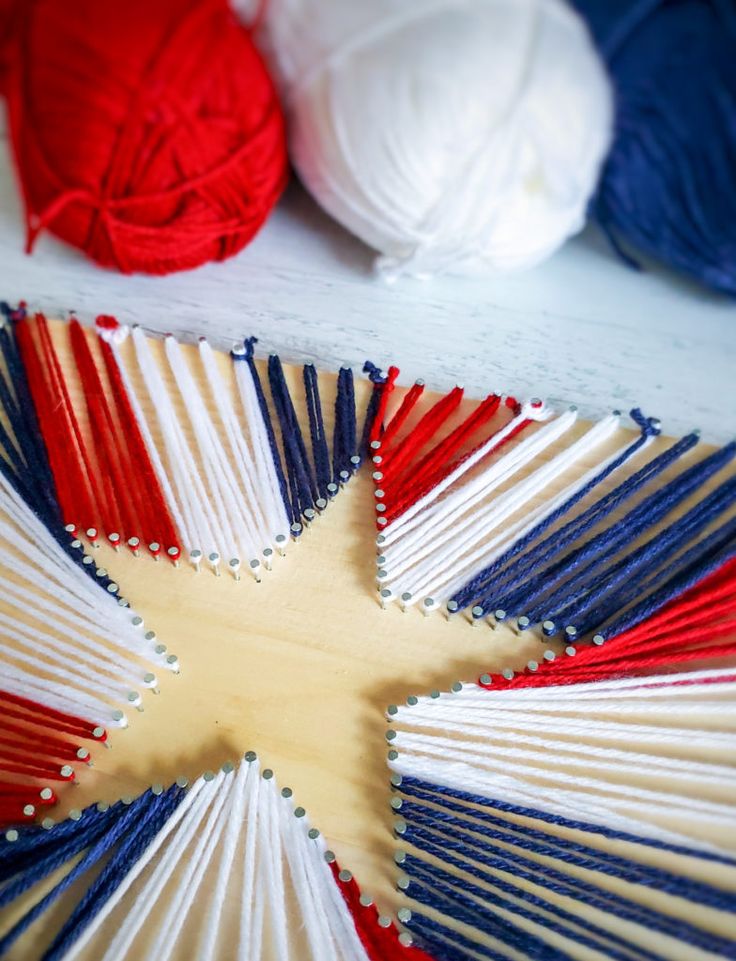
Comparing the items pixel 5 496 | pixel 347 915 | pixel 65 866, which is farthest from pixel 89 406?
pixel 347 915

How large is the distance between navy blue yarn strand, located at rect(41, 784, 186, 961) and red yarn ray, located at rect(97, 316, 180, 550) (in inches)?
8.7

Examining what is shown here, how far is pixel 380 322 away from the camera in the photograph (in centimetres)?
89

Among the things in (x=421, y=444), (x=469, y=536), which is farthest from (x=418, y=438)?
(x=469, y=536)

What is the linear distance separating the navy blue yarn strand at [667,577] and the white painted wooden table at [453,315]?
13cm

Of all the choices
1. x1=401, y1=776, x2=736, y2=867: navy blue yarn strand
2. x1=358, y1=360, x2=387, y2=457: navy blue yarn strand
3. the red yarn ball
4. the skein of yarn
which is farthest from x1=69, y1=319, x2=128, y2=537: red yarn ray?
the skein of yarn

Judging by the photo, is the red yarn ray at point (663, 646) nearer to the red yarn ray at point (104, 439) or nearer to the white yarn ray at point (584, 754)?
the white yarn ray at point (584, 754)

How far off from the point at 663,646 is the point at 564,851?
7.3 inches

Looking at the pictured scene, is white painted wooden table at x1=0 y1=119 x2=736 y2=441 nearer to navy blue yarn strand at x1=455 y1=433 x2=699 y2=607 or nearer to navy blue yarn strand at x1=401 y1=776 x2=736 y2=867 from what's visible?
navy blue yarn strand at x1=455 y1=433 x2=699 y2=607

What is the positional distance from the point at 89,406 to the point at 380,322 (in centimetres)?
31

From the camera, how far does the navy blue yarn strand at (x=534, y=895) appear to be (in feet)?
1.88

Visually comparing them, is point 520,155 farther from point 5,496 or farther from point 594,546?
point 5,496

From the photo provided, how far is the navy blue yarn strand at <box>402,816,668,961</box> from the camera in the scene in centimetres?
57

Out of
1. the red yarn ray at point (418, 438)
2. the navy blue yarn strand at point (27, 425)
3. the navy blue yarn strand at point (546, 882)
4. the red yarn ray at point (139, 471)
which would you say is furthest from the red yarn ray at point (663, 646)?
the navy blue yarn strand at point (27, 425)

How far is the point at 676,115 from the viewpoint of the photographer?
74 cm
